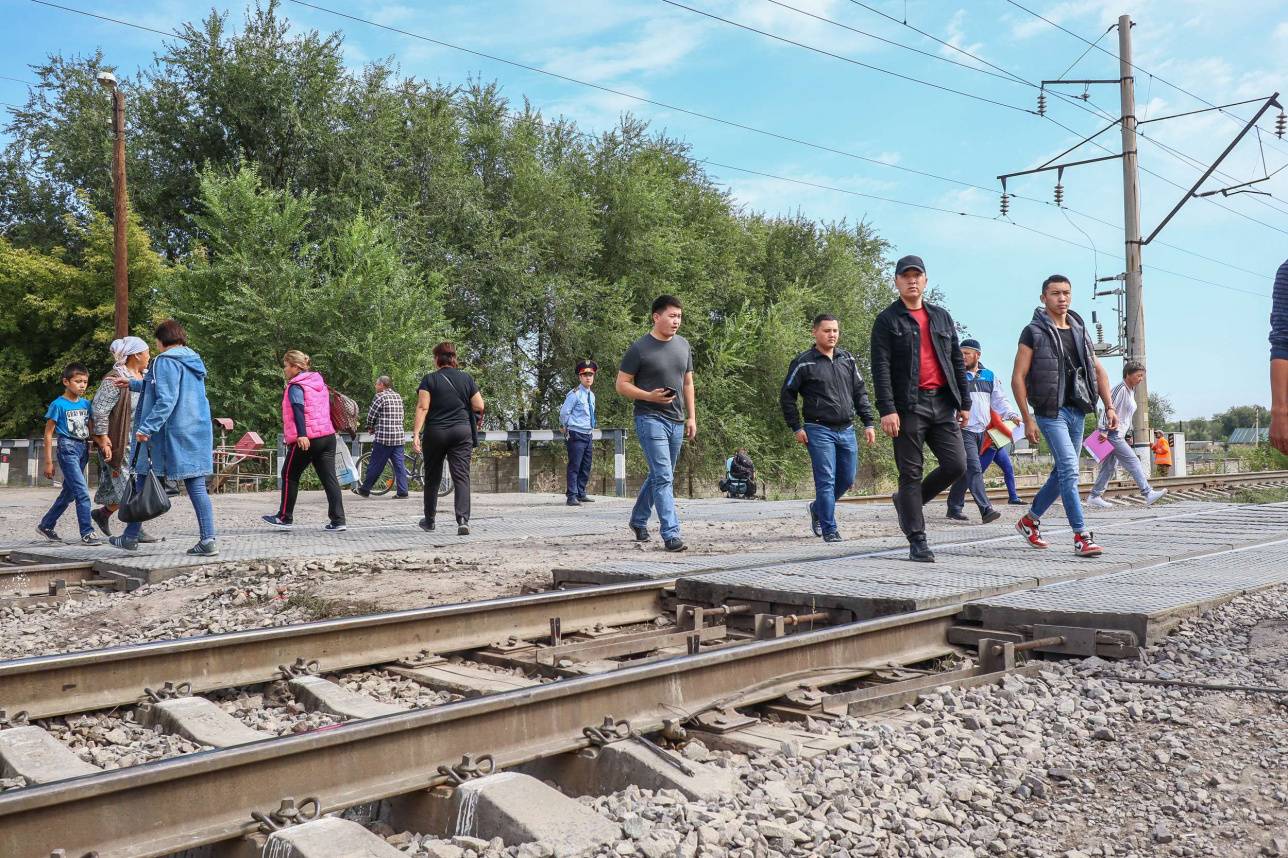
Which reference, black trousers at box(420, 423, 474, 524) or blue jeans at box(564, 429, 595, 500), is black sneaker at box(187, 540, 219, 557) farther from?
blue jeans at box(564, 429, 595, 500)

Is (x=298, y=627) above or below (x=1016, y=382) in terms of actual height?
below

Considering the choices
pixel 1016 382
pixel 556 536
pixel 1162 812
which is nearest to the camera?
pixel 1162 812

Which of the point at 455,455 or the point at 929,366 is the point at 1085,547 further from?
the point at 455,455

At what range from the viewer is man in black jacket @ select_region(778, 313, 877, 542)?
30.6 ft

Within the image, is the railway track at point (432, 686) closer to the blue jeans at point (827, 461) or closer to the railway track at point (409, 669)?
the railway track at point (409, 669)

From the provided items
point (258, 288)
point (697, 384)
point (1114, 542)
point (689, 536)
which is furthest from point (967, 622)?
point (697, 384)

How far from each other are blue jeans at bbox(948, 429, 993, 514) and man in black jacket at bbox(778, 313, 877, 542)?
286 cm

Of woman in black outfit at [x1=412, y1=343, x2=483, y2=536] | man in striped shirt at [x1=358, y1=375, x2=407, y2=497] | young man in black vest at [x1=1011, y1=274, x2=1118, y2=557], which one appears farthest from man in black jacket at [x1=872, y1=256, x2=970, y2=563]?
man in striped shirt at [x1=358, y1=375, x2=407, y2=497]

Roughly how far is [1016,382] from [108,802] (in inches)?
264

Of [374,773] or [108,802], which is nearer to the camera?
[108,802]

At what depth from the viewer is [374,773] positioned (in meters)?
3.12

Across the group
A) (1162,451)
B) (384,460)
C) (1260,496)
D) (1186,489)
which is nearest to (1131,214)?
(1162,451)

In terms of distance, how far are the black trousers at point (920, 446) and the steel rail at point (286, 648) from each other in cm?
216

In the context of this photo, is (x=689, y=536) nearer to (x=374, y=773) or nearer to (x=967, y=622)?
(x=967, y=622)
